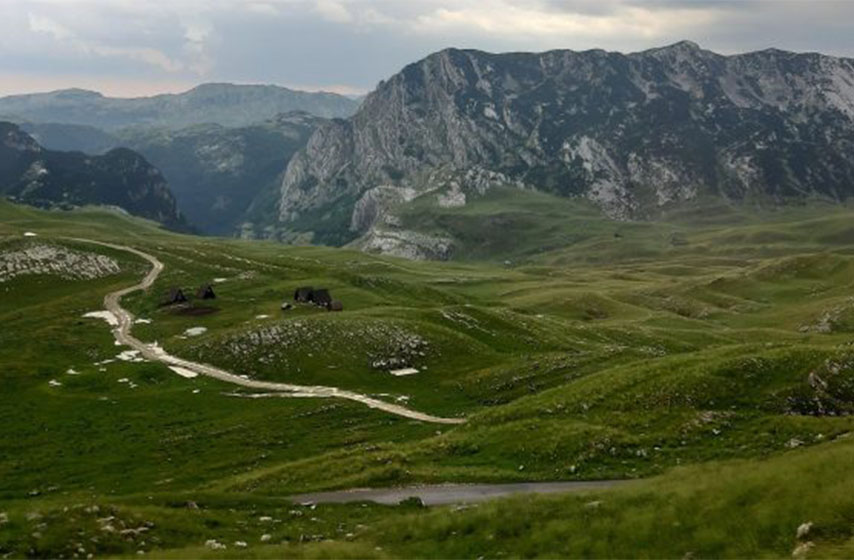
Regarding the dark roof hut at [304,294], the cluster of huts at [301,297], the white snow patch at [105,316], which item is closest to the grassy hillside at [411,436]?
the white snow patch at [105,316]

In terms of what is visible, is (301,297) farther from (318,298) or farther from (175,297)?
(175,297)

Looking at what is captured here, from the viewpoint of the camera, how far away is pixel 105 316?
4970 inches

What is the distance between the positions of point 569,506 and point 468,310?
87.8 metres

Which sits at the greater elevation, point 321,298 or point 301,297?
point 321,298

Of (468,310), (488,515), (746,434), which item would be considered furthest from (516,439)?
(468,310)

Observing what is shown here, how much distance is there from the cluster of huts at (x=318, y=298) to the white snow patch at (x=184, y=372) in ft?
107

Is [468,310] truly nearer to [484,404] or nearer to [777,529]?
[484,404]

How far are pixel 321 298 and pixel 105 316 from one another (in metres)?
35.7

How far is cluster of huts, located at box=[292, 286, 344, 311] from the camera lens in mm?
124812

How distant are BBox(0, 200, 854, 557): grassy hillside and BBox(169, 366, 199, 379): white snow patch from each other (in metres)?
2.05

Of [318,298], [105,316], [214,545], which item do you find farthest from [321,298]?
[214,545]

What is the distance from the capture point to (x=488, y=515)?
31125 mm

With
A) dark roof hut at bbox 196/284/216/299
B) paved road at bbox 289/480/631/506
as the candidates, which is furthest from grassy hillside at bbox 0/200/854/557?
dark roof hut at bbox 196/284/216/299

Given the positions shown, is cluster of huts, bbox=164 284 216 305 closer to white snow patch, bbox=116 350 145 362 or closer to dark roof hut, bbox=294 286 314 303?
dark roof hut, bbox=294 286 314 303
